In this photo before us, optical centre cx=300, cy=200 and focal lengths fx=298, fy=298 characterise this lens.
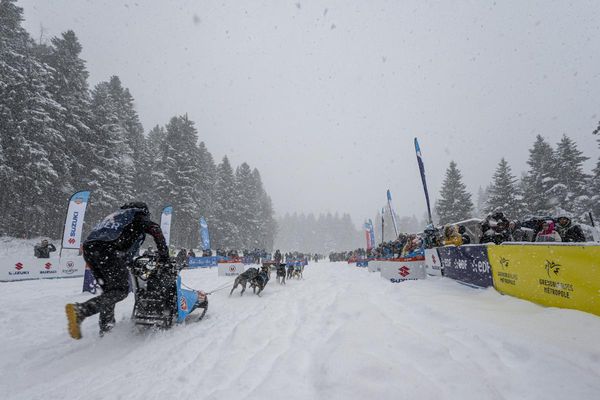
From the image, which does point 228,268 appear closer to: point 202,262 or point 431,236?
point 202,262

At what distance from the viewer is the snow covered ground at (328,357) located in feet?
8.37

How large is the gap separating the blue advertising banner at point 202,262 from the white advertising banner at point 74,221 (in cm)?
1234

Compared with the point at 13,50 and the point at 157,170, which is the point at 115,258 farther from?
the point at 157,170

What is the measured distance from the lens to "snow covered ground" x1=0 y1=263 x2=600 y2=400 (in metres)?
2.55

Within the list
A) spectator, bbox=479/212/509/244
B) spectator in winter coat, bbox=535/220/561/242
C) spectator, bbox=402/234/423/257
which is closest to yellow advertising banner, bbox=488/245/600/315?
spectator, bbox=479/212/509/244

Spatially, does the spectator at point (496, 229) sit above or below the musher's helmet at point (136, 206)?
below

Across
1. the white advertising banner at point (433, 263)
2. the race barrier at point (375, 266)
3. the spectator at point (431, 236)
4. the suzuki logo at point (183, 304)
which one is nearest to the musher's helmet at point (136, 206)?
the suzuki logo at point (183, 304)

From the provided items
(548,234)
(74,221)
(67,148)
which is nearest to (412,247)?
(548,234)

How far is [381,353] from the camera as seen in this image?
10.4ft

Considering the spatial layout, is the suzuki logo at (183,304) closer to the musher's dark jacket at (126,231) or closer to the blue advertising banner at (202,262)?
the musher's dark jacket at (126,231)

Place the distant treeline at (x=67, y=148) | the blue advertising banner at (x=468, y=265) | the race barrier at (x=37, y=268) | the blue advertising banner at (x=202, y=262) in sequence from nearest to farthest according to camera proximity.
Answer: the blue advertising banner at (x=468, y=265), the race barrier at (x=37, y=268), the distant treeline at (x=67, y=148), the blue advertising banner at (x=202, y=262)

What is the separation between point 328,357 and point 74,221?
50.5ft

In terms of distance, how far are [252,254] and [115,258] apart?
3095cm

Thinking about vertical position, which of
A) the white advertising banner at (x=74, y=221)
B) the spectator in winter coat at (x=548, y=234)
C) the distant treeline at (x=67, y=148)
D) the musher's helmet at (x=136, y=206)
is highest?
the distant treeline at (x=67, y=148)
